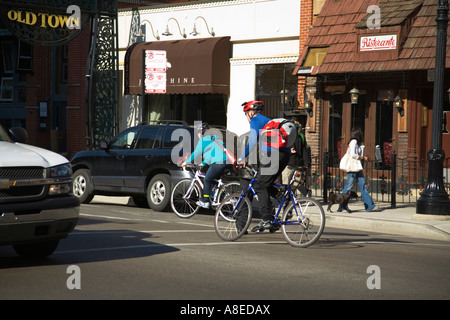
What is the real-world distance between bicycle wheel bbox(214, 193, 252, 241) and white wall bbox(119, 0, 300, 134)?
1206 centimetres

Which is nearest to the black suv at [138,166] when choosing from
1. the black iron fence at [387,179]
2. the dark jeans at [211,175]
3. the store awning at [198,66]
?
the dark jeans at [211,175]

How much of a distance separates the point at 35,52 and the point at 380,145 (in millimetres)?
17676

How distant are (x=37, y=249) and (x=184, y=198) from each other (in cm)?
576

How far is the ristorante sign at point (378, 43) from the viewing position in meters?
19.2

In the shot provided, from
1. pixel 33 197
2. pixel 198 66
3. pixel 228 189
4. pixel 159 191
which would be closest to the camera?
pixel 33 197

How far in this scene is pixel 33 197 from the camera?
7992 mm

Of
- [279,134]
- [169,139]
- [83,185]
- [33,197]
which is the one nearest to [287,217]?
[279,134]

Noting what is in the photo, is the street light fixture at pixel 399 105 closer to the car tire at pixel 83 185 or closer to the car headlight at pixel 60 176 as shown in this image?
the car tire at pixel 83 185

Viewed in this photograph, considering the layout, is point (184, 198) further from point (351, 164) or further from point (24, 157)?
point (24, 157)

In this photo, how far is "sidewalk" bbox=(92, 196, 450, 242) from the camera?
13.2 meters

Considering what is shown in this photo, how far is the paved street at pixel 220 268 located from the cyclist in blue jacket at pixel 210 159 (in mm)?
1745

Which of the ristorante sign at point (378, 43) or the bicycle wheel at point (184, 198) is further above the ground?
the ristorante sign at point (378, 43)

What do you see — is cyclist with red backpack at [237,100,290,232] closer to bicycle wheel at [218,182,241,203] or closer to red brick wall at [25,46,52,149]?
bicycle wheel at [218,182,241,203]
